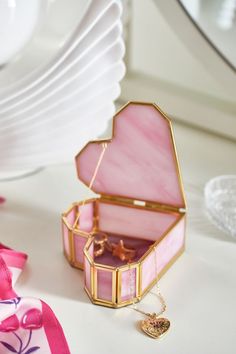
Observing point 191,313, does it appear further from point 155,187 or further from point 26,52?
point 26,52

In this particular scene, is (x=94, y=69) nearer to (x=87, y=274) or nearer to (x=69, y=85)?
(x=69, y=85)

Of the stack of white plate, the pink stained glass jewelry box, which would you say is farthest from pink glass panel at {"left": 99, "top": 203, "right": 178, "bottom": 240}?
the stack of white plate

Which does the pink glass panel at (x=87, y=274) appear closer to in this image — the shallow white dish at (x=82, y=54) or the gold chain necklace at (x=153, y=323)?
the gold chain necklace at (x=153, y=323)

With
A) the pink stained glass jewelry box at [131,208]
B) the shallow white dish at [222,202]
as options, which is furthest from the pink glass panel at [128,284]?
the shallow white dish at [222,202]

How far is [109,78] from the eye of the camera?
60 cm

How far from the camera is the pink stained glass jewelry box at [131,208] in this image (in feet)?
1.58

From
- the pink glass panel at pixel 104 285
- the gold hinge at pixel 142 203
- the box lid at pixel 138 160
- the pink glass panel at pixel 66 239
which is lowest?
the pink glass panel at pixel 104 285

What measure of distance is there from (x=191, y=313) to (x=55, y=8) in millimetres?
436

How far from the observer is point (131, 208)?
551mm

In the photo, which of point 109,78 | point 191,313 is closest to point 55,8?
point 109,78

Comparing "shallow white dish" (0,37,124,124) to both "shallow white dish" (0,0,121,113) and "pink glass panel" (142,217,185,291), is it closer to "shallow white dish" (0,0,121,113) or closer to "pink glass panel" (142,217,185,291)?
"shallow white dish" (0,0,121,113)

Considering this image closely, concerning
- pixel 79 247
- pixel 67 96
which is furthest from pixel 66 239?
pixel 67 96

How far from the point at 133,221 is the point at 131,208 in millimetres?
13

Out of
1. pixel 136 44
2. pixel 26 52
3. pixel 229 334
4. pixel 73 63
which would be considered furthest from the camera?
pixel 136 44
